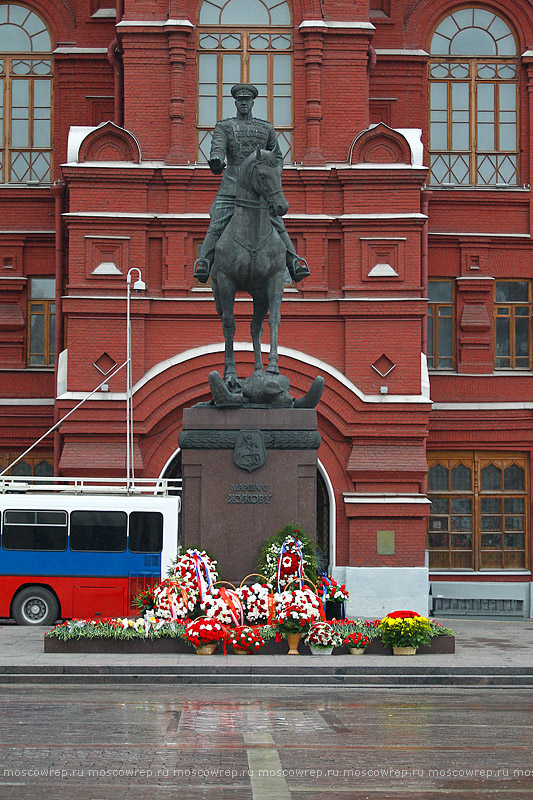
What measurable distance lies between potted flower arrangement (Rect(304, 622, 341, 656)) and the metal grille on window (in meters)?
12.4

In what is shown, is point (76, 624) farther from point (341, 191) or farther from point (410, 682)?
point (341, 191)

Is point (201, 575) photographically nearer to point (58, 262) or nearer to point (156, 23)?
point (58, 262)

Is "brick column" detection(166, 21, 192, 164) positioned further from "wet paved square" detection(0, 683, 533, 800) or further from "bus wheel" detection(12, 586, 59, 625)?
"wet paved square" detection(0, 683, 533, 800)

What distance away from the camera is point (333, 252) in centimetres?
2461

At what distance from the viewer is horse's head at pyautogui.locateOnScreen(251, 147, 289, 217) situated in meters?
15.1

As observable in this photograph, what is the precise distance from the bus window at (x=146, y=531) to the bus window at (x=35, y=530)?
1.22 metres

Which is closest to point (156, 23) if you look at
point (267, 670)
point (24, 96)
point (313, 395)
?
point (24, 96)

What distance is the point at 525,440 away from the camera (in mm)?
26469

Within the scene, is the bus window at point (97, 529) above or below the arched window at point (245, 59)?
below

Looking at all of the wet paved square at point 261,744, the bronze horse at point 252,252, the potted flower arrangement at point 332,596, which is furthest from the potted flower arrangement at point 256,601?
the bronze horse at point 252,252

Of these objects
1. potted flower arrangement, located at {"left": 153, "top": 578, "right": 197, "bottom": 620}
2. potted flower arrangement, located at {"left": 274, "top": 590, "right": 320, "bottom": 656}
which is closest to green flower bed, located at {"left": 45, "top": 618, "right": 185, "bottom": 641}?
potted flower arrangement, located at {"left": 153, "top": 578, "right": 197, "bottom": 620}

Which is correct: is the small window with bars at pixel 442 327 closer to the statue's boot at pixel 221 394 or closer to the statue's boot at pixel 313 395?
the statue's boot at pixel 313 395

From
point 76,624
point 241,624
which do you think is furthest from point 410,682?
point 76,624

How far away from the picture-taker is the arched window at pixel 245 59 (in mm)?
24906
